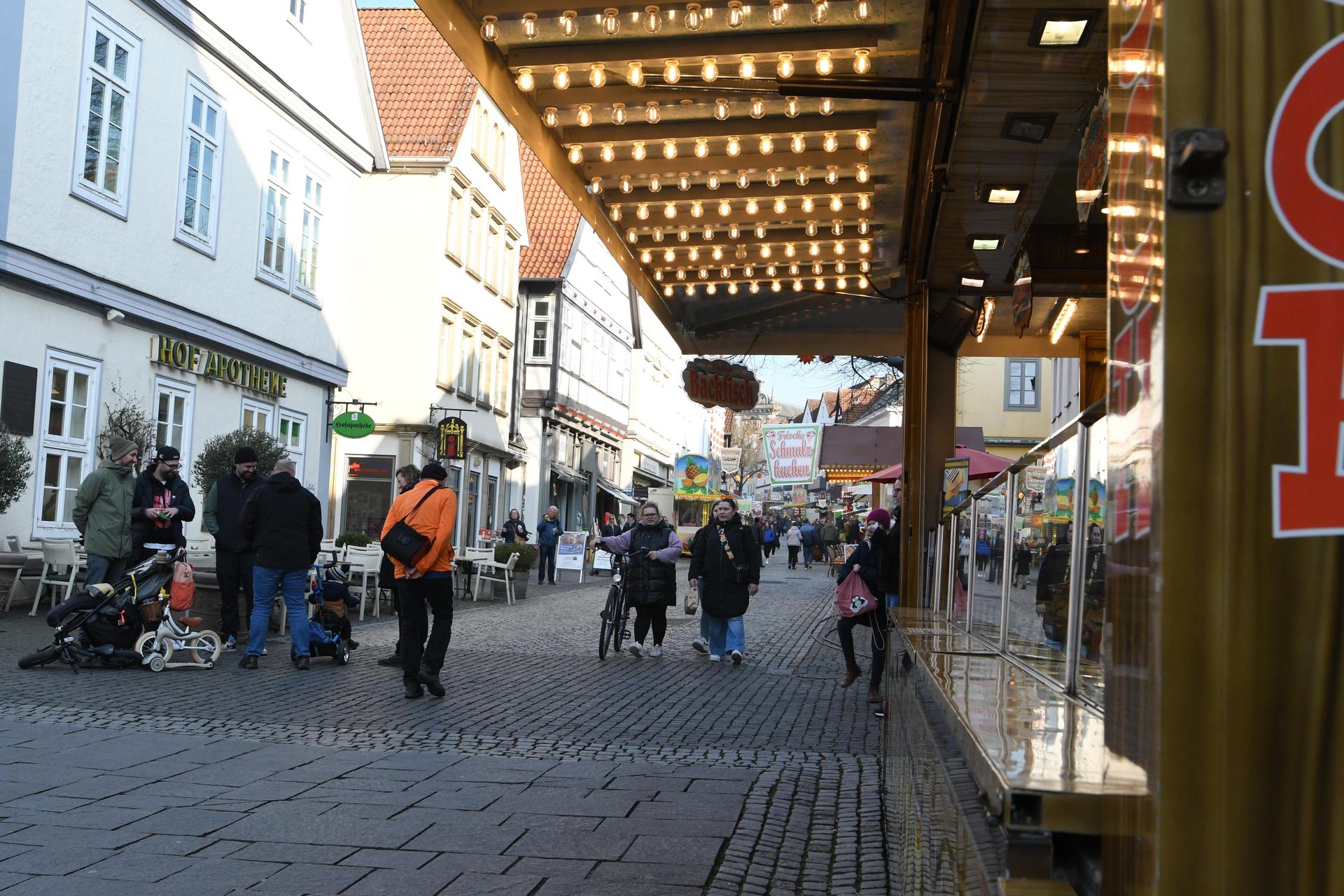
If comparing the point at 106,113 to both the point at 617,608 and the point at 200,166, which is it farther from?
Answer: the point at 617,608

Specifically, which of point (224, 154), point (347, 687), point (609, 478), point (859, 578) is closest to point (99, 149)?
point (224, 154)

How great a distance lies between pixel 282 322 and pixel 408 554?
13.4 meters

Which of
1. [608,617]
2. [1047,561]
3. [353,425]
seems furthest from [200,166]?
[1047,561]

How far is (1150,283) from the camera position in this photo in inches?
57.6

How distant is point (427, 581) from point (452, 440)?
1931cm

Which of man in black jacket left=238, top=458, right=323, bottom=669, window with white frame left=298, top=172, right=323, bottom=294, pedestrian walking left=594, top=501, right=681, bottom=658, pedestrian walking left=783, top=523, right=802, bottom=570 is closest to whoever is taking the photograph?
man in black jacket left=238, top=458, right=323, bottom=669

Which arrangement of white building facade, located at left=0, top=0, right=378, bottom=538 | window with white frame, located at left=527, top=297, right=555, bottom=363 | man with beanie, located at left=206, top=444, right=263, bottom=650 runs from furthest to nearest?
window with white frame, located at left=527, top=297, right=555, bottom=363, white building facade, located at left=0, top=0, right=378, bottom=538, man with beanie, located at left=206, top=444, right=263, bottom=650

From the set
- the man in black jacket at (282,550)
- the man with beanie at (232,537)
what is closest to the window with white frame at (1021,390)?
the man with beanie at (232,537)

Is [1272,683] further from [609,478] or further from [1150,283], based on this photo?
[609,478]

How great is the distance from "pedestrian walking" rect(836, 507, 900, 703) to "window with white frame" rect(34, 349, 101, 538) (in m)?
9.75

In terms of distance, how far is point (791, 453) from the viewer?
37375 millimetres

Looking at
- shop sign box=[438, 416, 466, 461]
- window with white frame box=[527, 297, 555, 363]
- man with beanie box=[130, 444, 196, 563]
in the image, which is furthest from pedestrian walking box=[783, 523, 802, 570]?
man with beanie box=[130, 444, 196, 563]

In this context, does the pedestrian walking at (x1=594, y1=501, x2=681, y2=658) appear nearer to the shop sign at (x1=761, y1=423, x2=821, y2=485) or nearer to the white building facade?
the white building facade

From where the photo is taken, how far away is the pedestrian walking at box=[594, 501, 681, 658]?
14.3 metres
